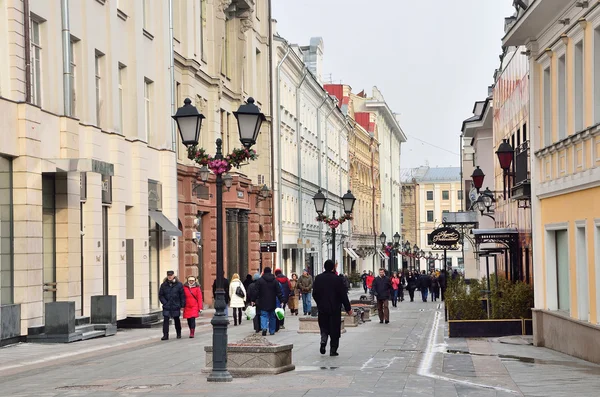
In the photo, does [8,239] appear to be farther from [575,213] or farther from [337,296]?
[575,213]

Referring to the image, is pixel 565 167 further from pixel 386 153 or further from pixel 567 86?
pixel 386 153

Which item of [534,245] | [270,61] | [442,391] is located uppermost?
[270,61]

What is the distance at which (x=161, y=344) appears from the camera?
23.9 metres

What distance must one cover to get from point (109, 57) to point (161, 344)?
9088 millimetres

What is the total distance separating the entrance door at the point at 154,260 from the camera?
33.8 meters

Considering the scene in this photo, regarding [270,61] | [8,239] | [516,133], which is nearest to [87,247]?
[8,239]

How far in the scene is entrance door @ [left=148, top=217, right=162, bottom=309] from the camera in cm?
3378

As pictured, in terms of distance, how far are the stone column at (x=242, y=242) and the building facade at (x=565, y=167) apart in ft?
86.6

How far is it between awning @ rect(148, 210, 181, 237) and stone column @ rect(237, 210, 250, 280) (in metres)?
14.2

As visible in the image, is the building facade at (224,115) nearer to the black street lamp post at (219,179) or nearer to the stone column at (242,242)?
the stone column at (242,242)

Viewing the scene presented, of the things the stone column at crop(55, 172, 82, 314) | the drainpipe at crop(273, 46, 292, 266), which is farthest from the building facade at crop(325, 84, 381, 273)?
the stone column at crop(55, 172, 82, 314)

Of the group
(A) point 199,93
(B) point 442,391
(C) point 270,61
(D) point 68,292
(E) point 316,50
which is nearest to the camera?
(B) point 442,391

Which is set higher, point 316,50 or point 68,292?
point 316,50

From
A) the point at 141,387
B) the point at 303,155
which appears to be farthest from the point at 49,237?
the point at 303,155
